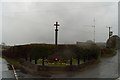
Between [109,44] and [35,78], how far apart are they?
41.9 m

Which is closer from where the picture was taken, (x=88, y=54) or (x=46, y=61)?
(x=46, y=61)

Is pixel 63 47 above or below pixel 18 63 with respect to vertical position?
above

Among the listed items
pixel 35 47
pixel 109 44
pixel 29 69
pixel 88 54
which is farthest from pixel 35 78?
pixel 109 44

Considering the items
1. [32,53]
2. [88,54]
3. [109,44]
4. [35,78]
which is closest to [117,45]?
[109,44]

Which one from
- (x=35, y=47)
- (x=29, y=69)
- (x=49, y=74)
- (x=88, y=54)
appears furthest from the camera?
Answer: (x=88, y=54)

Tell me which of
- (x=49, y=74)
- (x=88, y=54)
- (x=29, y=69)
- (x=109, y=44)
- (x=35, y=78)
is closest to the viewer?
(x=35, y=78)

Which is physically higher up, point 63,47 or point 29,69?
point 63,47

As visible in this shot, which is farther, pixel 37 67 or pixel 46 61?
pixel 46 61

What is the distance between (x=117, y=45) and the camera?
5709cm

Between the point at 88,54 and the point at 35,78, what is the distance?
364 inches

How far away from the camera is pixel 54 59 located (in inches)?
846

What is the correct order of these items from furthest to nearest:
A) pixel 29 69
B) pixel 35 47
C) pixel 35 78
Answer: pixel 35 47
pixel 29 69
pixel 35 78

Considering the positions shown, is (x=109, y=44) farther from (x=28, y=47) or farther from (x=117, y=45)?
(x=28, y=47)

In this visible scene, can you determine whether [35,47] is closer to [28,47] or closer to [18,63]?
[28,47]
